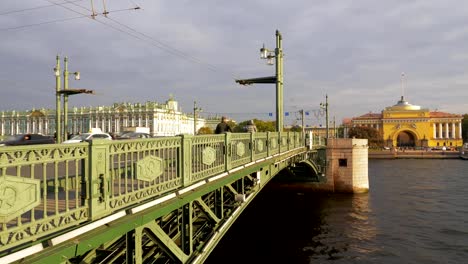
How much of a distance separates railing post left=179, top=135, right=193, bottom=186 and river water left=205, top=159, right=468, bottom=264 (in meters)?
8.16

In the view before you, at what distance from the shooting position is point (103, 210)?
3727mm

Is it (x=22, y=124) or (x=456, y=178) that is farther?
(x=22, y=124)

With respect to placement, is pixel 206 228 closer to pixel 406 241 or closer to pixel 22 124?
pixel 406 241

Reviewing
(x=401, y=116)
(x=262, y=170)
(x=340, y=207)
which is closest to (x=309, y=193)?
(x=340, y=207)

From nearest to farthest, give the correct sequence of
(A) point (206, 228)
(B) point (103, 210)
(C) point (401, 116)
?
(B) point (103, 210) → (A) point (206, 228) → (C) point (401, 116)

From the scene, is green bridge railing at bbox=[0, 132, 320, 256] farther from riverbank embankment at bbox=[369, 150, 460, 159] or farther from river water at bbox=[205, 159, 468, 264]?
riverbank embankment at bbox=[369, 150, 460, 159]

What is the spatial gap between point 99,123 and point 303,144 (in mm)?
98914

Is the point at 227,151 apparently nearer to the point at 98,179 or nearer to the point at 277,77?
the point at 98,179

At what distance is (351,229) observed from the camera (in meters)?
17.5

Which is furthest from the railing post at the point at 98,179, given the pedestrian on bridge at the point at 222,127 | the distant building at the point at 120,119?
the distant building at the point at 120,119

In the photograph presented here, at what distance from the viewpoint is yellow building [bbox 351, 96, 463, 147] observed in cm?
9344

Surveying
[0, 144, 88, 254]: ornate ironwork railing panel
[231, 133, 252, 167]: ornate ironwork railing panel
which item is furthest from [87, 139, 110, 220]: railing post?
[231, 133, 252, 167]: ornate ironwork railing panel

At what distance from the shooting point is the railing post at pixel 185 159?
5609 millimetres

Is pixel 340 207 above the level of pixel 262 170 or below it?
below
